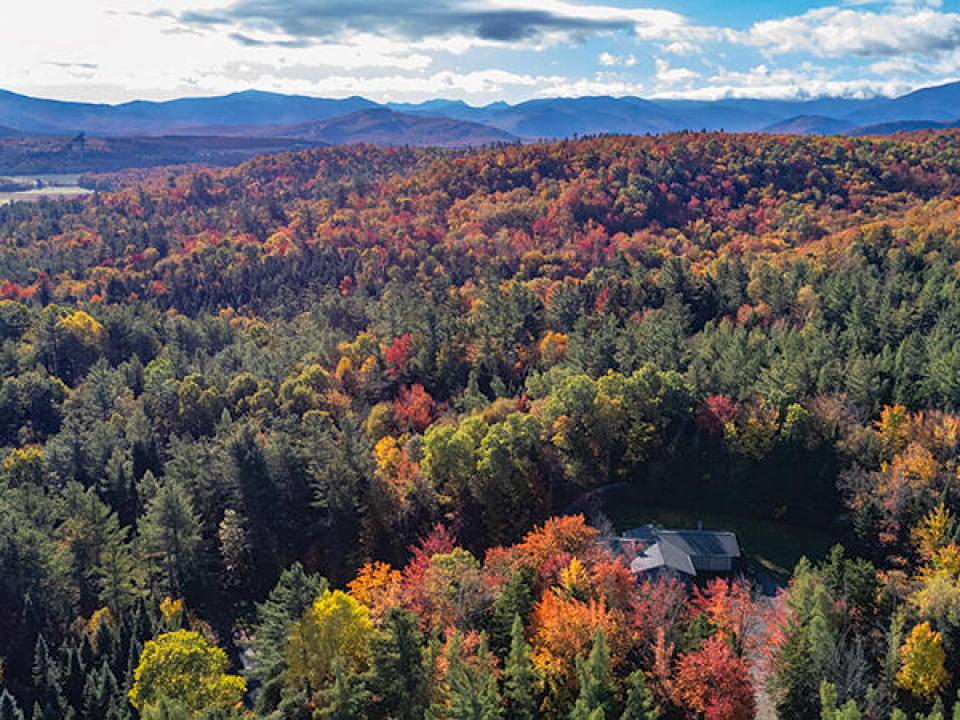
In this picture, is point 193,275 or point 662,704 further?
point 193,275

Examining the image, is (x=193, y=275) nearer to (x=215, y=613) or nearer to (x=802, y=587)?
(x=215, y=613)

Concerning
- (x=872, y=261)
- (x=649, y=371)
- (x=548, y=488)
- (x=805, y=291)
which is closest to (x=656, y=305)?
(x=805, y=291)

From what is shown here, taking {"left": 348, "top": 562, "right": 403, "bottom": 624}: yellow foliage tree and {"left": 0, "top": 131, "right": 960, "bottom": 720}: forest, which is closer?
{"left": 0, "top": 131, "right": 960, "bottom": 720}: forest

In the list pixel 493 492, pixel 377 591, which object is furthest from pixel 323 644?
pixel 493 492

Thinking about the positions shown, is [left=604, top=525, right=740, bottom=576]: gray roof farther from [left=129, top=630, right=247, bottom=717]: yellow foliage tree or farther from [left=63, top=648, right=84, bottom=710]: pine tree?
[left=63, top=648, right=84, bottom=710]: pine tree

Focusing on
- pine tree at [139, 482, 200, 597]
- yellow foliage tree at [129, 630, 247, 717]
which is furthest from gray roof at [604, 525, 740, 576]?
pine tree at [139, 482, 200, 597]
